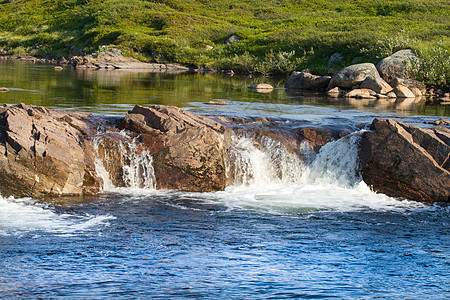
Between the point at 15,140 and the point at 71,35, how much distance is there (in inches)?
3122

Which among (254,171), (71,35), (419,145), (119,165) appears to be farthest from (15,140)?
(71,35)

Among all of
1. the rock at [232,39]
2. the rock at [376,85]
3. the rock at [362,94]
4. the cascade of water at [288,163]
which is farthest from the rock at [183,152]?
the rock at [232,39]

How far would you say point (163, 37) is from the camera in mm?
74125

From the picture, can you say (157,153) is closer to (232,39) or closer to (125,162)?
(125,162)

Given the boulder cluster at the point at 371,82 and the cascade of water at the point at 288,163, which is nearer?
the cascade of water at the point at 288,163

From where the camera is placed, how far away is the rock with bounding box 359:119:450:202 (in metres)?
13.8

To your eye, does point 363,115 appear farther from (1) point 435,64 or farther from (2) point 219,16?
(2) point 219,16

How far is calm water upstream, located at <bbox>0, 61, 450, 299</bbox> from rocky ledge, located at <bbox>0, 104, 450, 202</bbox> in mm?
490

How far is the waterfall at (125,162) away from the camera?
13.7 meters

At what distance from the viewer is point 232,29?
265 ft

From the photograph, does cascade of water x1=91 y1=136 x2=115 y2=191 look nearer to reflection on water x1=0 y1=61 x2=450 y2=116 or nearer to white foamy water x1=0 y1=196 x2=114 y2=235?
white foamy water x1=0 y1=196 x2=114 y2=235

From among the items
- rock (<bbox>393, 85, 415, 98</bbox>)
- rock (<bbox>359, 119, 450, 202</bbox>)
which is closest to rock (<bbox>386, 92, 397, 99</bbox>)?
rock (<bbox>393, 85, 415, 98</bbox>)

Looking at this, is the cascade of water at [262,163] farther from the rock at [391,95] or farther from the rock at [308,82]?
the rock at [308,82]

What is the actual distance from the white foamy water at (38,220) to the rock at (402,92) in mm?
26712
